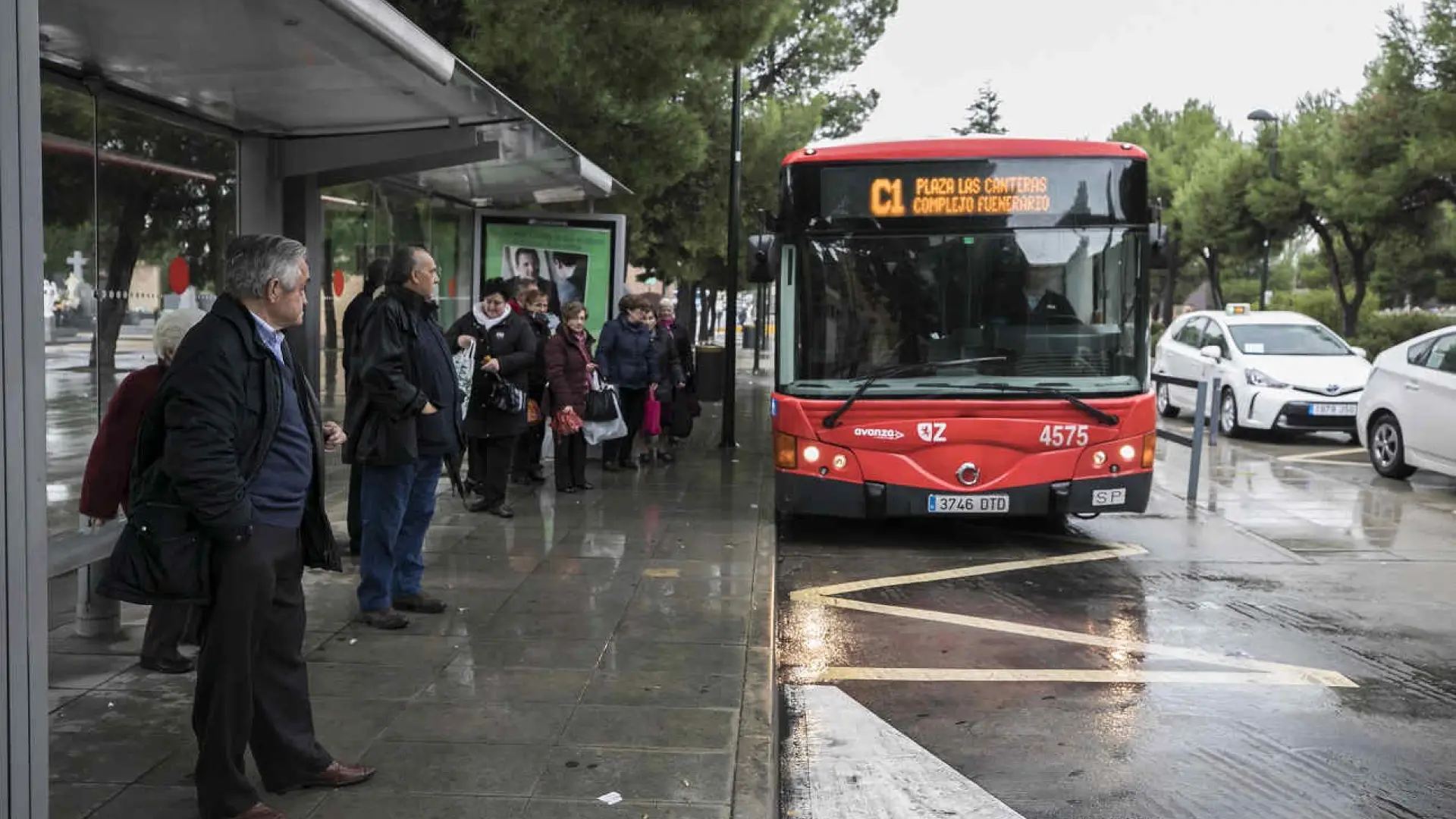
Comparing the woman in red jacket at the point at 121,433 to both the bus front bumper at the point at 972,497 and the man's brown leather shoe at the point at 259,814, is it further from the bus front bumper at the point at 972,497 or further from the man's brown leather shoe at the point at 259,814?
the bus front bumper at the point at 972,497

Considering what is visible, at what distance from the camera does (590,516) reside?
964cm

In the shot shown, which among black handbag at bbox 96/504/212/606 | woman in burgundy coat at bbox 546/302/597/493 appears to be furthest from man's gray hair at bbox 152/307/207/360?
woman in burgundy coat at bbox 546/302/597/493

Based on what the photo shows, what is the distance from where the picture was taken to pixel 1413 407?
12.1 metres

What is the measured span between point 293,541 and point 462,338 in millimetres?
4659

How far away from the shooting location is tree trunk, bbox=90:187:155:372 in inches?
261

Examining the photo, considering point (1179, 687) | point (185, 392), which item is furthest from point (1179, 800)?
point (185, 392)

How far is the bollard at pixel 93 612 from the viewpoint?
5.78 m

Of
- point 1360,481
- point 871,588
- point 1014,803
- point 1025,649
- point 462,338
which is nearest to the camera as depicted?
point 1014,803

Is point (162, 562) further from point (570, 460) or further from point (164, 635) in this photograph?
point (570, 460)

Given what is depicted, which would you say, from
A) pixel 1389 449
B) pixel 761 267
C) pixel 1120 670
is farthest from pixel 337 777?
pixel 1389 449

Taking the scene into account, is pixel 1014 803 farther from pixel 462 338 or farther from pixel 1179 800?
pixel 462 338

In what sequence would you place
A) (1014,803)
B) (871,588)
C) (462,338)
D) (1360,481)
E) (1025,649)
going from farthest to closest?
(1360,481) → (462,338) → (871,588) → (1025,649) → (1014,803)

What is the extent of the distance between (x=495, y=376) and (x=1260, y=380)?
11.0 metres

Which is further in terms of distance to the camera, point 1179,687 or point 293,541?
point 1179,687
